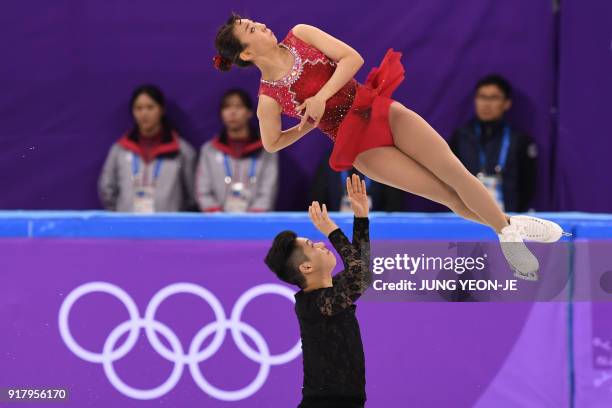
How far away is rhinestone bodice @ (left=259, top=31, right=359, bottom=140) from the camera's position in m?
3.63

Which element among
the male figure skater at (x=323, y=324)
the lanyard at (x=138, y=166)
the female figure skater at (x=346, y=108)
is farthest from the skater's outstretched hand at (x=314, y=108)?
the lanyard at (x=138, y=166)

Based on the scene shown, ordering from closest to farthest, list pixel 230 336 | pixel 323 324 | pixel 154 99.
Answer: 1. pixel 323 324
2. pixel 230 336
3. pixel 154 99

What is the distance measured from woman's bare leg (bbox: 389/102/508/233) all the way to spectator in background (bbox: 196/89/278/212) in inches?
112

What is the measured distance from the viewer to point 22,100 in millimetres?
7082

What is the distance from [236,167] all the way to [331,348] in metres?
2.62

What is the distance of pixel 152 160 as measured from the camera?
6699 mm

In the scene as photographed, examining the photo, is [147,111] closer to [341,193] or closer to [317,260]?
[341,193]

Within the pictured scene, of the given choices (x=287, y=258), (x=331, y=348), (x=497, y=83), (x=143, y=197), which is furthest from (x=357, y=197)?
(x=143, y=197)

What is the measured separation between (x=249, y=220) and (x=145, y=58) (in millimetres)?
2537

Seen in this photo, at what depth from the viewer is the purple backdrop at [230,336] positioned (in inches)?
191

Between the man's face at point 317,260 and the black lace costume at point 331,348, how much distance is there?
67 mm

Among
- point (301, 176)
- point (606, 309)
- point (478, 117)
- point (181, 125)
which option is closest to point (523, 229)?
point (606, 309)

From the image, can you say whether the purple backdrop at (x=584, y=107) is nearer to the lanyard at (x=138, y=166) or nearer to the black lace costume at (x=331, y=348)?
the lanyard at (x=138, y=166)

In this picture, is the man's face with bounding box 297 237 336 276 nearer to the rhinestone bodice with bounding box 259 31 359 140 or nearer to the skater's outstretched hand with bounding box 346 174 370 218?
the skater's outstretched hand with bounding box 346 174 370 218
